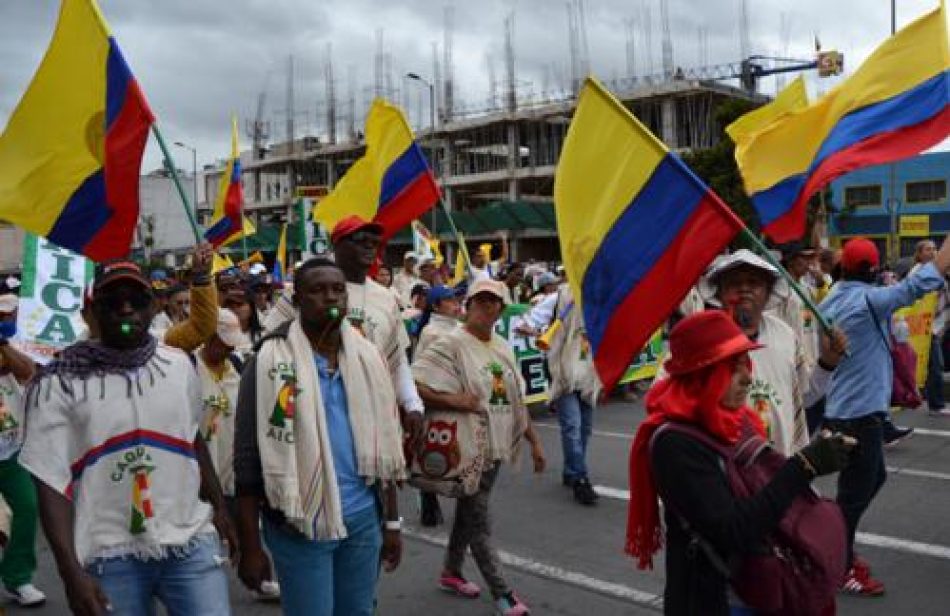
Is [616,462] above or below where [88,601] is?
below

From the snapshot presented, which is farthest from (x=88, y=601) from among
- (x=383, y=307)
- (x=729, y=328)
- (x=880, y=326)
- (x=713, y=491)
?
(x=880, y=326)

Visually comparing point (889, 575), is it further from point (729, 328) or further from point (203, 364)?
point (203, 364)

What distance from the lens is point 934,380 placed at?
10.6 metres

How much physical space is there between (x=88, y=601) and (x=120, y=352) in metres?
0.83

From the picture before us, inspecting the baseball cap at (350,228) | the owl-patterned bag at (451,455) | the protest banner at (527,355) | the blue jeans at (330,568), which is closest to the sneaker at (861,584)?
the owl-patterned bag at (451,455)

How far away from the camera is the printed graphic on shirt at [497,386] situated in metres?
5.13

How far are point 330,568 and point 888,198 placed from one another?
40767 millimetres

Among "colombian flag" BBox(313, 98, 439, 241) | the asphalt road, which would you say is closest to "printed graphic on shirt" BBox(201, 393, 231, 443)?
the asphalt road

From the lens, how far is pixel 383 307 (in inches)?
204

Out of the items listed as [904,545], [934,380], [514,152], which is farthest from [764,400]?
[514,152]

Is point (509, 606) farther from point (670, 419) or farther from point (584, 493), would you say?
point (670, 419)

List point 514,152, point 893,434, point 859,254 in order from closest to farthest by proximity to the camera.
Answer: point 859,254, point 893,434, point 514,152

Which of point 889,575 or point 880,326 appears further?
point 889,575

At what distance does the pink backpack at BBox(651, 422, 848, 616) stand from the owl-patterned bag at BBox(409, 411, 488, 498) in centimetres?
236
